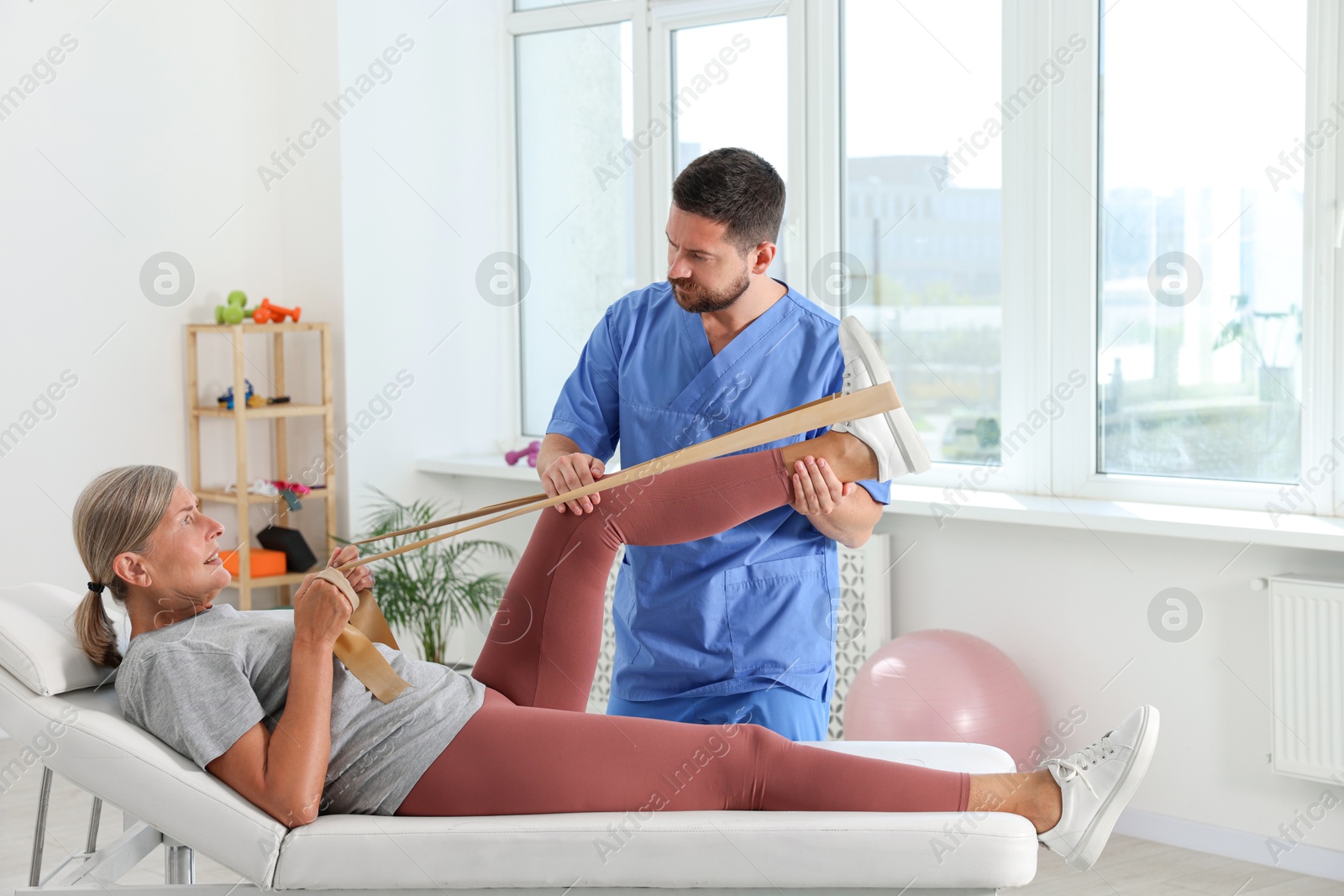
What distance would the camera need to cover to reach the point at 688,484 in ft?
5.51

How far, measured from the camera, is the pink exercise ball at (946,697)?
8.39 feet

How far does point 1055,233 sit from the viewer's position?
2.90 metres

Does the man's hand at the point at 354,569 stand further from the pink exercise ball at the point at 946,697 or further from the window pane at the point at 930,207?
the window pane at the point at 930,207

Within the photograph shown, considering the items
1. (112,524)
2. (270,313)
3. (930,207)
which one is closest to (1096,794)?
(112,524)

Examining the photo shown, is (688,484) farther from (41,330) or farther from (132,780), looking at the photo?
(41,330)

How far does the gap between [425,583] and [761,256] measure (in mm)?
1932

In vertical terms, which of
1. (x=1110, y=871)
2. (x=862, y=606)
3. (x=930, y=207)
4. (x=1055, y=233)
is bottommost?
(x=1110, y=871)

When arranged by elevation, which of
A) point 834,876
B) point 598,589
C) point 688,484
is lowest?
point 834,876

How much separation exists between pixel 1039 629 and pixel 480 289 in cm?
218

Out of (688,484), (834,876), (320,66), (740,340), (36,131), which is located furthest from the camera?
(320,66)

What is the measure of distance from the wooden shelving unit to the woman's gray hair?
63.6 inches

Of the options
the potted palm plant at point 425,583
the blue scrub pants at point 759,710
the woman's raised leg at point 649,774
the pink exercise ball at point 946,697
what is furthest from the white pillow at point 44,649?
the pink exercise ball at point 946,697

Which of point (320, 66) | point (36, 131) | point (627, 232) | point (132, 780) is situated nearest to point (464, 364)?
point (627, 232)

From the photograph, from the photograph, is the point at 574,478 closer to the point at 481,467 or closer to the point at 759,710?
the point at 759,710
